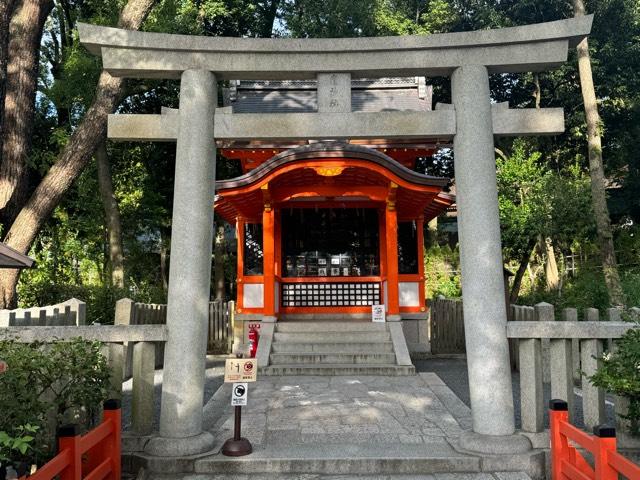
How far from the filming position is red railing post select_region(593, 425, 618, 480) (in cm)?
353

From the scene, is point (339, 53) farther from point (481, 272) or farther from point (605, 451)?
point (605, 451)

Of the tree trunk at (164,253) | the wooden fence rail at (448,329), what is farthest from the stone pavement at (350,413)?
the tree trunk at (164,253)

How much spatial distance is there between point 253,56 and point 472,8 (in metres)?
→ 21.1

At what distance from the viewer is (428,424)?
20.1 feet

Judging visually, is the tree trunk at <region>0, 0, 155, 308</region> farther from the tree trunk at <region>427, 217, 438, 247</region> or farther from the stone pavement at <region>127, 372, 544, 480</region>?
the tree trunk at <region>427, 217, 438, 247</region>

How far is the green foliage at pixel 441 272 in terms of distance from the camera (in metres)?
20.4

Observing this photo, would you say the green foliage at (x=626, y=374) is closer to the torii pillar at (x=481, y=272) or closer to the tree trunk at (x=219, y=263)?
the torii pillar at (x=481, y=272)

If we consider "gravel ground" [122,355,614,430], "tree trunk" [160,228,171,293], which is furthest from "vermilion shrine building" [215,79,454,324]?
"tree trunk" [160,228,171,293]

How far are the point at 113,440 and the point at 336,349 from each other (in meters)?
6.23

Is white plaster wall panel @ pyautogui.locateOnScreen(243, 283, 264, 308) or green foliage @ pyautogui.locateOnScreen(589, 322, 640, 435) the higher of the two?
white plaster wall panel @ pyautogui.locateOnScreen(243, 283, 264, 308)

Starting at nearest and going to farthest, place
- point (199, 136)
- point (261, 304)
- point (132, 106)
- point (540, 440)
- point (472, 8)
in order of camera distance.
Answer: point (540, 440), point (199, 136), point (261, 304), point (132, 106), point (472, 8)

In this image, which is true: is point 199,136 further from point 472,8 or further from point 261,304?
point 472,8

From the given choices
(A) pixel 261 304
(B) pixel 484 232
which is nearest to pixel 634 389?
(B) pixel 484 232

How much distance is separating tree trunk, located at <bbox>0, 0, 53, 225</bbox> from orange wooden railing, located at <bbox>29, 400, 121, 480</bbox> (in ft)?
23.9
